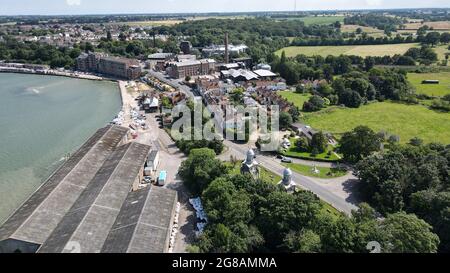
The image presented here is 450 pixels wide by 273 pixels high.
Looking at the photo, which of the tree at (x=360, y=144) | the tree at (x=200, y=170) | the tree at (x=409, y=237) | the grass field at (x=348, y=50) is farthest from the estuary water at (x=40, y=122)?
the grass field at (x=348, y=50)

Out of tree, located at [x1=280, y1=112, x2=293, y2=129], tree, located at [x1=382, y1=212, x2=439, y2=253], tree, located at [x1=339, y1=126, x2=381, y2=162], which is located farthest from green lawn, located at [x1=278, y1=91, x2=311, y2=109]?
tree, located at [x1=382, y1=212, x2=439, y2=253]

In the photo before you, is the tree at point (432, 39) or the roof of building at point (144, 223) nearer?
the roof of building at point (144, 223)

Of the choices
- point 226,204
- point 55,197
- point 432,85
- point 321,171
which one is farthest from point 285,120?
point 432,85

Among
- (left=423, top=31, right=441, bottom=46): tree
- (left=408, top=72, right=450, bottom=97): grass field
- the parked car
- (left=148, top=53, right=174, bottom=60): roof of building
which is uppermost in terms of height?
(left=423, top=31, right=441, bottom=46): tree

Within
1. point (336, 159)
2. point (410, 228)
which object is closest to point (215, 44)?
point (336, 159)

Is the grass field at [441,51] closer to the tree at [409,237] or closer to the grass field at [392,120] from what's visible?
the grass field at [392,120]

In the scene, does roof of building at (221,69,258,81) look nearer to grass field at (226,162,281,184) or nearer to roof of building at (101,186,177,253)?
grass field at (226,162,281,184)
